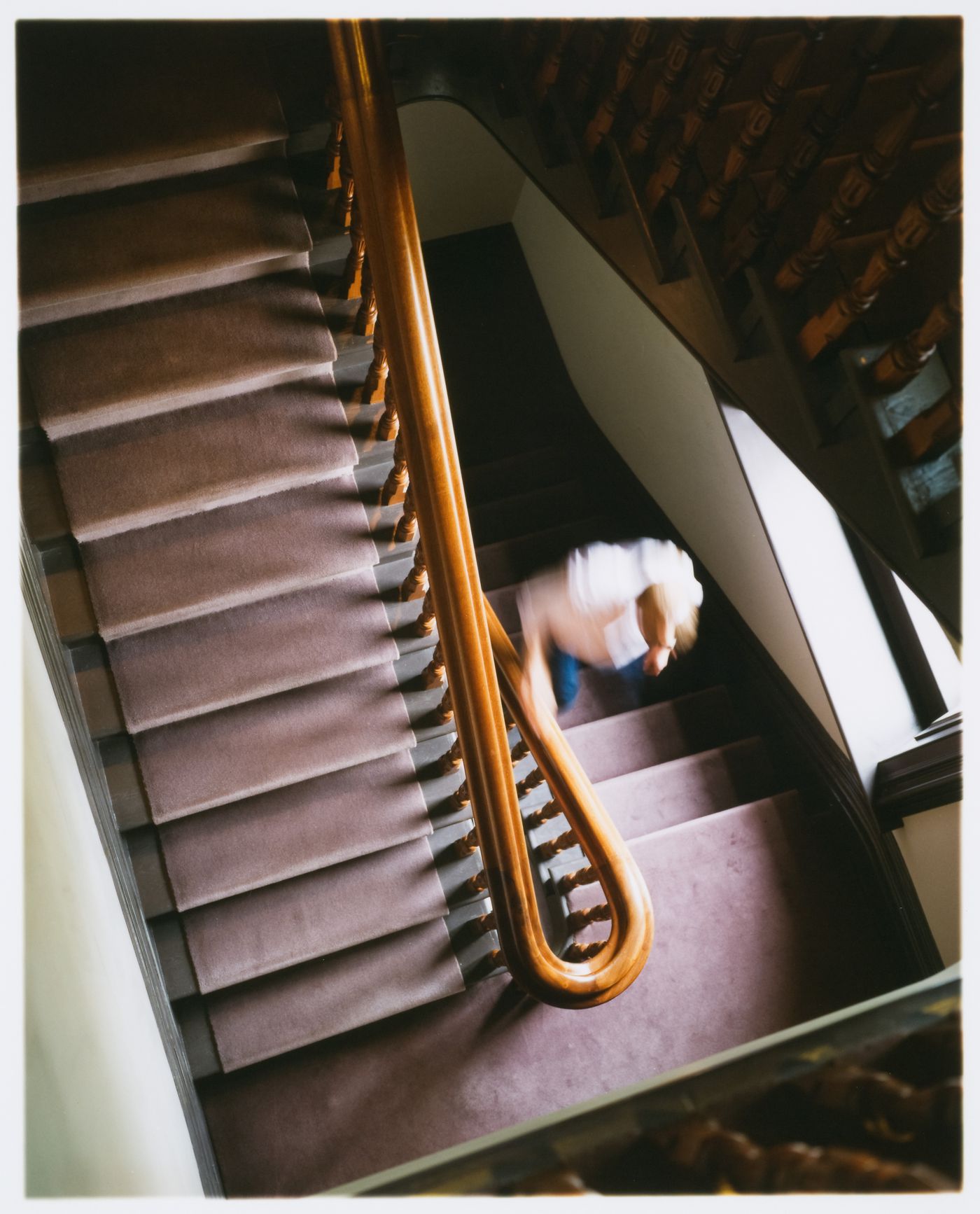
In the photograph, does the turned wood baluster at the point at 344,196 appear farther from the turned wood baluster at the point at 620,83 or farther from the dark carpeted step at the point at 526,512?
the dark carpeted step at the point at 526,512

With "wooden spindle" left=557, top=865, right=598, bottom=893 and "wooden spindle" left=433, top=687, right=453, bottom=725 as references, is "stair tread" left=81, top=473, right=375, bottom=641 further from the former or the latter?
"wooden spindle" left=557, top=865, right=598, bottom=893

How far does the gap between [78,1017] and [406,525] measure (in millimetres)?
1394

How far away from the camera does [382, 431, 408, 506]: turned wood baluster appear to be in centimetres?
222

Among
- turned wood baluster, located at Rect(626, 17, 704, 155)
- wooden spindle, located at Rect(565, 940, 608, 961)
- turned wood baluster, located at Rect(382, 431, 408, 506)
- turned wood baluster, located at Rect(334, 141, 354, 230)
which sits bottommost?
wooden spindle, located at Rect(565, 940, 608, 961)

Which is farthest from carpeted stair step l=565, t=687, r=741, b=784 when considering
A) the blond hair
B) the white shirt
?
the blond hair

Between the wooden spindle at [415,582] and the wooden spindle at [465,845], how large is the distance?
81 centimetres

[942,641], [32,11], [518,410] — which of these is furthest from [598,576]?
[518,410]

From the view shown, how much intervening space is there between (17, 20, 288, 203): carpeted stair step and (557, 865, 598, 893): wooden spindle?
2.25 m

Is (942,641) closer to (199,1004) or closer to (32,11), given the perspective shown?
(199,1004)

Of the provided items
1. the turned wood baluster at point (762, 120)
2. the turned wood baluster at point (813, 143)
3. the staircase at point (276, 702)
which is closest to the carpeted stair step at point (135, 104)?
the staircase at point (276, 702)

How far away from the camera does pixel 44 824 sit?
1.49 meters

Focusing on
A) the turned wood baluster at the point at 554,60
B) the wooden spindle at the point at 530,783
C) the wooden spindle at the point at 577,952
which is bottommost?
the wooden spindle at the point at 577,952

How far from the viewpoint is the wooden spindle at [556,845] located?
270cm

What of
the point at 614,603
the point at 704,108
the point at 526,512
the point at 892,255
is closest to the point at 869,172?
the point at 892,255
